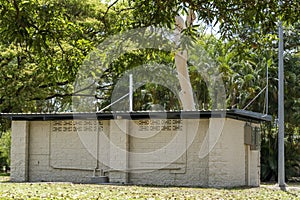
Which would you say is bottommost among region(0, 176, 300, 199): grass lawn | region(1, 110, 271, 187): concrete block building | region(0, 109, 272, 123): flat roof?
region(0, 176, 300, 199): grass lawn

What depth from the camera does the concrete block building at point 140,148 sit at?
Answer: 15.1 meters

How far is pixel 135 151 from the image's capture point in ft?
52.2

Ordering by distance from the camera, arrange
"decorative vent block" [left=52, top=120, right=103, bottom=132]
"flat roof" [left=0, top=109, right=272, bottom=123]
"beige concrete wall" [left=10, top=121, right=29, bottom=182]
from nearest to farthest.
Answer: "flat roof" [left=0, top=109, right=272, bottom=123], "decorative vent block" [left=52, top=120, right=103, bottom=132], "beige concrete wall" [left=10, top=121, right=29, bottom=182]


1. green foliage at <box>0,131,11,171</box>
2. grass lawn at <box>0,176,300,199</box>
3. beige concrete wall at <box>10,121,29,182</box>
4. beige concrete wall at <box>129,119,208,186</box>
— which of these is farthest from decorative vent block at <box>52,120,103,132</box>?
green foliage at <box>0,131,11,171</box>

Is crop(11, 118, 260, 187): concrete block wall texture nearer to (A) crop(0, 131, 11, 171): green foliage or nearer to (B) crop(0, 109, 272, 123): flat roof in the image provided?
(B) crop(0, 109, 272, 123): flat roof

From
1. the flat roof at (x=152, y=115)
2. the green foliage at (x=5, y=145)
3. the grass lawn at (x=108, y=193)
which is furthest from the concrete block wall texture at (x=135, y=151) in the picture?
the green foliage at (x=5, y=145)

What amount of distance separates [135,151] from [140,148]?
0.18 meters

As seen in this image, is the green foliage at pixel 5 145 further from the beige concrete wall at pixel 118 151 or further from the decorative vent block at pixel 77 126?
the beige concrete wall at pixel 118 151

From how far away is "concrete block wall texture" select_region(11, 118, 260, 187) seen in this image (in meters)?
15.2

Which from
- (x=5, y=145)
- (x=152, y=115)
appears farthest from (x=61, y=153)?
(x=5, y=145)

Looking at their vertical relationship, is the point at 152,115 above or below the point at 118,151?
above

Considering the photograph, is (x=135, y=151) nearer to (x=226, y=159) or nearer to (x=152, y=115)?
(x=152, y=115)

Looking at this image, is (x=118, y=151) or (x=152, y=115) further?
(x=118, y=151)

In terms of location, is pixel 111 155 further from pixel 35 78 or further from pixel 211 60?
pixel 211 60
